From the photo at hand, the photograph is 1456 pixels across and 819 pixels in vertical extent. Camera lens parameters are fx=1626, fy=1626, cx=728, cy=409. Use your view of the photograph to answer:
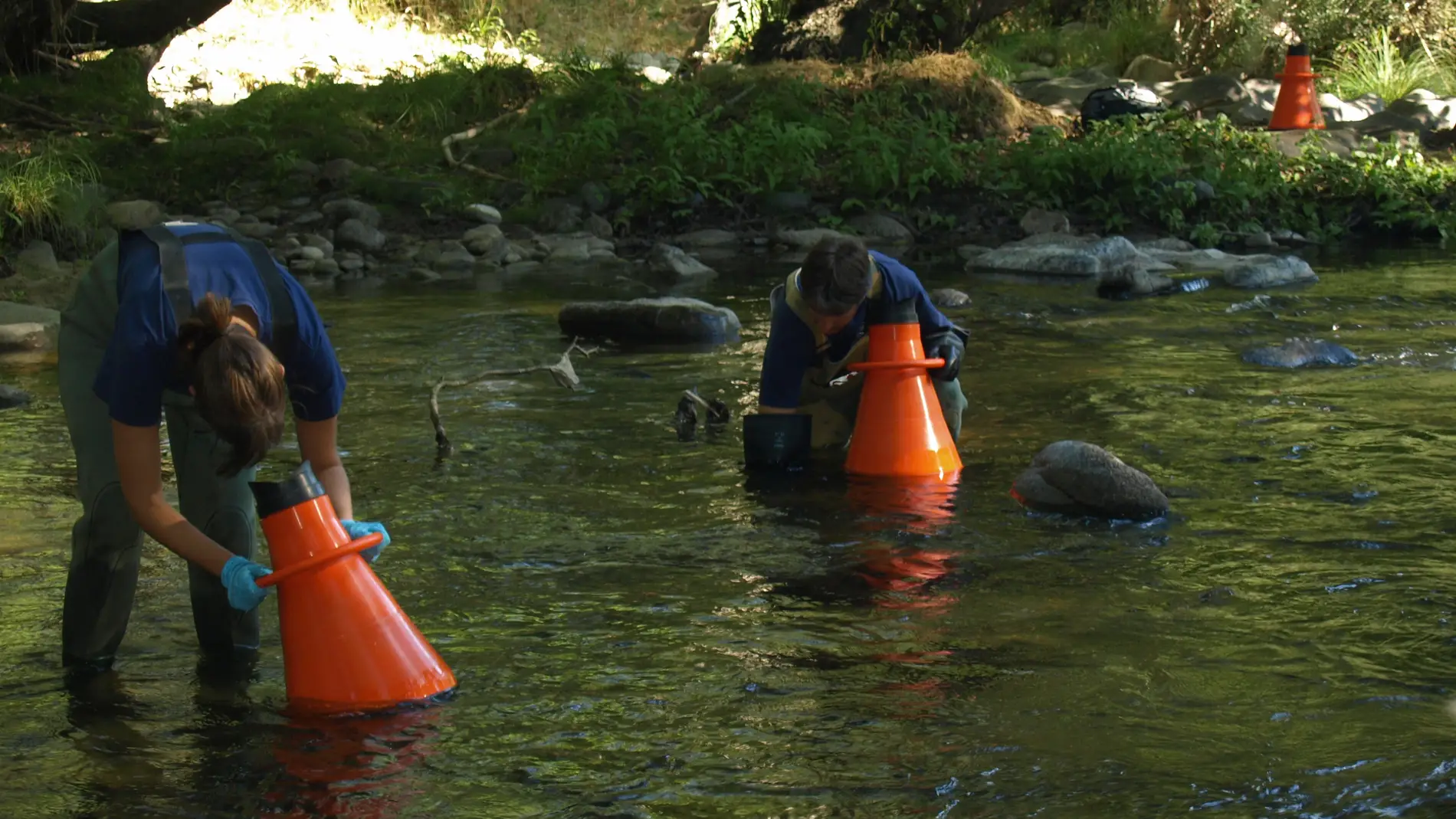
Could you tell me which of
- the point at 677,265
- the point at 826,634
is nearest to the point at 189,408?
the point at 826,634

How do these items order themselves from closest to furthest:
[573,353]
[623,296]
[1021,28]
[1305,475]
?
1. [1305,475]
2. [573,353]
3. [623,296]
4. [1021,28]

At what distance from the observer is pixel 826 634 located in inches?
163

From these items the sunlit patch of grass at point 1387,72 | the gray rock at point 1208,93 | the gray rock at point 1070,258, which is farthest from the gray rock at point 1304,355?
the sunlit patch of grass at point 1387,72

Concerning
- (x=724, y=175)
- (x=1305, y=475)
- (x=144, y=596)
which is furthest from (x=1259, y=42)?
(x=144, y=596)

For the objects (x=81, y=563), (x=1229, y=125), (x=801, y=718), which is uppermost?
(x=1229, y=125)

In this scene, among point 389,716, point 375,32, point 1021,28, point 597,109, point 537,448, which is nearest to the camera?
point 389,716

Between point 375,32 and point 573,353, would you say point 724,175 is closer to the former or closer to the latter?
point 573,353

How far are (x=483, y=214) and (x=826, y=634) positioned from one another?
9.33 m

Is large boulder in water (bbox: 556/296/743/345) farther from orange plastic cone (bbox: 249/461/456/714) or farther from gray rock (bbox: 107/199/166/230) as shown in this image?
orange plastic cone (bbox: 249/461/456/714)

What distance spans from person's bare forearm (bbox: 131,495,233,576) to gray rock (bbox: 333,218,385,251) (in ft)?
30.4

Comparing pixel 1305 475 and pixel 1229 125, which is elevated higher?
pixel 1229 125

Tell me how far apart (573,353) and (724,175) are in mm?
4890

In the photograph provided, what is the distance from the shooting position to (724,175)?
511 inches

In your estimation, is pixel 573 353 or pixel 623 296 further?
pixel 623 296
